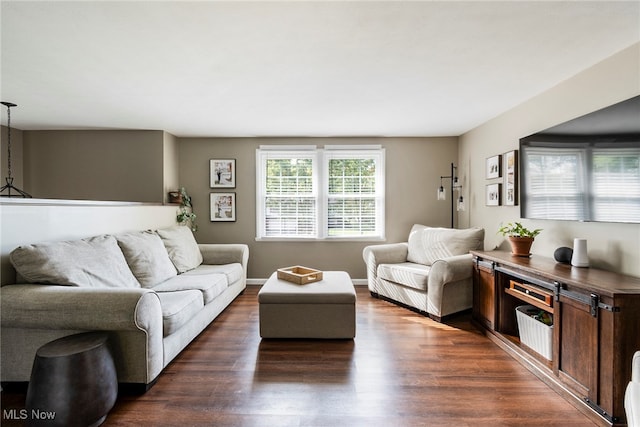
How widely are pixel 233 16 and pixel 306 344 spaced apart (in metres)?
2.61

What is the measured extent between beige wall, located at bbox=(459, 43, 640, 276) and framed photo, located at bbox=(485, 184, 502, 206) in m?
0.09

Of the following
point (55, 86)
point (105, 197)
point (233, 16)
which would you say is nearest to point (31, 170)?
point (105, 197)

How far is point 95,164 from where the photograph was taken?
179 inches

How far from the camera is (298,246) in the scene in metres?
5.00

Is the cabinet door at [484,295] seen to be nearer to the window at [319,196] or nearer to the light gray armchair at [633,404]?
the light gray armchair at [633,404]

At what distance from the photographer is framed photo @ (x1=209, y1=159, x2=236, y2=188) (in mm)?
4973

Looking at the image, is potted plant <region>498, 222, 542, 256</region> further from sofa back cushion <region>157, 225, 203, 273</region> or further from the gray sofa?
sofa back cushion <region>157, 225, 203, 273</region>

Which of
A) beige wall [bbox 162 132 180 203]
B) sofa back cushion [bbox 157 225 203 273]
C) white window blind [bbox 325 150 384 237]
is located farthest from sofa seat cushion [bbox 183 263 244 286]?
white window blind [bbox 325 150 384 237]

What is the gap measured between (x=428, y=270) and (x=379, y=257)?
712 mm

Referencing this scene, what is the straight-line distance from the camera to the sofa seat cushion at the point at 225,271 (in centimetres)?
370

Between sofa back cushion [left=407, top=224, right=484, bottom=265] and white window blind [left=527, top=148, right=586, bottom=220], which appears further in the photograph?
sofa back cushion [left=407, top=224, right=484, bottom=265]

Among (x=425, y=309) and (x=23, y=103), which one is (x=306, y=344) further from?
(x=23, y=103)

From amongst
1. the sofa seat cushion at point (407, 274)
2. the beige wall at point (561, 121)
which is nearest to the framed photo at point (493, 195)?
the beige wall at point (561, 121)

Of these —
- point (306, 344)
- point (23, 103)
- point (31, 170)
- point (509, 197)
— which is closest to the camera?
point (306, 344)
